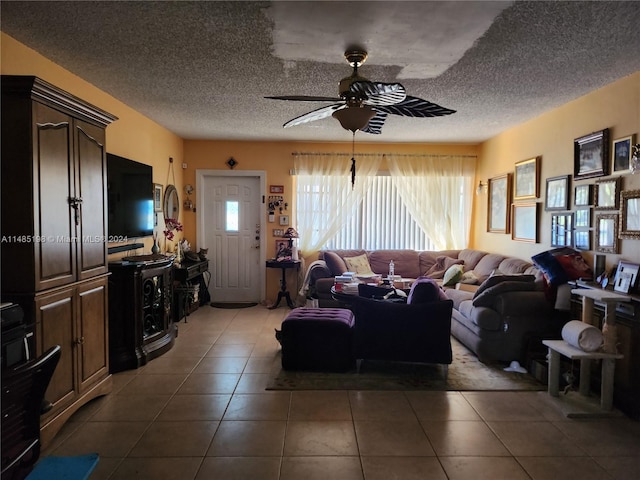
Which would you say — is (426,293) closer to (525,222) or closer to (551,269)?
(551,269)

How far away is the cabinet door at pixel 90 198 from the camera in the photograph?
272cm

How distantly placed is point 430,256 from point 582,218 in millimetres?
2536

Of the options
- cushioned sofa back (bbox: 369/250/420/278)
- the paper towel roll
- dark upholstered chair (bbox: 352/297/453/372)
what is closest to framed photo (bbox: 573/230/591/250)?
the paper towel roll

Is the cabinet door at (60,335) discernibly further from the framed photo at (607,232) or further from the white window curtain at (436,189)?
the white window curtain at (436,189)

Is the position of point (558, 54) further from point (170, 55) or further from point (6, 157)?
point (6, 157)

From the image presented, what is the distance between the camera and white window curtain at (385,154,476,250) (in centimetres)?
643

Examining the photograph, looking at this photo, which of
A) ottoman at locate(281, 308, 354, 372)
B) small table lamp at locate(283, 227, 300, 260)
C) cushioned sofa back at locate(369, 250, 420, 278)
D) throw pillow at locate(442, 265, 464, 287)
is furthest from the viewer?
small table lamp at locate(283, 227, 300, 260)

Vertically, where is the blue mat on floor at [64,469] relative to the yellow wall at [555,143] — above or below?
below

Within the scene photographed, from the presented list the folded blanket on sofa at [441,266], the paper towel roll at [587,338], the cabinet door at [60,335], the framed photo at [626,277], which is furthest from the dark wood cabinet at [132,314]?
the framed photo at [626,277]

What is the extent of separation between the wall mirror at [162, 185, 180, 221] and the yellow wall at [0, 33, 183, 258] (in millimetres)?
164

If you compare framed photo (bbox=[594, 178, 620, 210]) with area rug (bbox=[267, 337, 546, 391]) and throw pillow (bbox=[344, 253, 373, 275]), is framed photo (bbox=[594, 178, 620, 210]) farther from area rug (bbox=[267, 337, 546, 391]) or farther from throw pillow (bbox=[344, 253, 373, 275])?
throw pillow (bbox=[344, 253, 373, 275])

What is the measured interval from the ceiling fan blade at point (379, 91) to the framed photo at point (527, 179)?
108 inches

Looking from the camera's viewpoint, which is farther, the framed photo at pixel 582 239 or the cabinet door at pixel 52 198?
the framed photo at pixel 582 239

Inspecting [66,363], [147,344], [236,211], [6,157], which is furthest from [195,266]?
[6,157]
